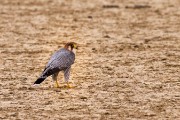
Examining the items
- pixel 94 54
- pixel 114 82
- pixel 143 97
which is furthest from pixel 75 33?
pixel 143 97

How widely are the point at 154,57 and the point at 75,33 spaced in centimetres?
305

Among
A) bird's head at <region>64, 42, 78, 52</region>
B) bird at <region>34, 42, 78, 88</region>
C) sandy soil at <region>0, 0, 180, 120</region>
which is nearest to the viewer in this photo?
sandy soil at <region>0, 0, 180, 120</region>

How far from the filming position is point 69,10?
18625mm

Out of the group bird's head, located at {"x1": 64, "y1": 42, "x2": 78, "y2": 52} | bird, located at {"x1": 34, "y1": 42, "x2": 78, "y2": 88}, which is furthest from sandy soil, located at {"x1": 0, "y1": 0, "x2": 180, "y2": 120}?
bird's head, located at {"x1": 64, "y1": 42, "x2": 78, "y2": 52}

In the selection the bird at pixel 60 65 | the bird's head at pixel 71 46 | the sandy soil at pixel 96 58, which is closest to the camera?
the sandy soil at pixel 96 58

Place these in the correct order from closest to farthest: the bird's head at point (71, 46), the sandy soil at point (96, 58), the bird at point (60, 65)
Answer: the sandy soil at point (96, 58)
the bird at point (60, 65)
the bird's head at point (71, 46)

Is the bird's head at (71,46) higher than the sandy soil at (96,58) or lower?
higher

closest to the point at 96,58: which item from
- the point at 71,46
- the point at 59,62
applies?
the point at 71,46

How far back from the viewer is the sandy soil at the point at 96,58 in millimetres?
9023

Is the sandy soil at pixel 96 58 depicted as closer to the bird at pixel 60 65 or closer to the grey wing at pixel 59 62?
the bird at pixel 60 65

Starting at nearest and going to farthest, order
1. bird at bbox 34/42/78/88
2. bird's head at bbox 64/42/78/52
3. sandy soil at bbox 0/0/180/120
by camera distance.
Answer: sandy soil at bbox 0/0/180/120
bird at bbox 34/42/78/88
bird's head at bbox 64/42/78/52

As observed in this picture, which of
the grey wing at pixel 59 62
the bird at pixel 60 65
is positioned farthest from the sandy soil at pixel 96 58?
the grey wing at pixel 59 62

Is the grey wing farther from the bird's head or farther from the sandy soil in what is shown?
the sandy soil

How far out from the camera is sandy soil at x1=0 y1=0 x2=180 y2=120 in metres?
9.02
